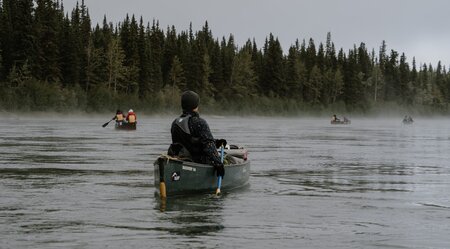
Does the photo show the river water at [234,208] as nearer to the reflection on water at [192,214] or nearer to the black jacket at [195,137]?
the reflection on water at [192,214]

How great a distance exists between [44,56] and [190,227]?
84.0 metres

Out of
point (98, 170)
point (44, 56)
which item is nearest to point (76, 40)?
point (44, 56)

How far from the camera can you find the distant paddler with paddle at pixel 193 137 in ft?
44.2

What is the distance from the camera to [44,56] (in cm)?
9100

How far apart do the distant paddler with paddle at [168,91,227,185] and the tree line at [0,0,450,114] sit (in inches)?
2686

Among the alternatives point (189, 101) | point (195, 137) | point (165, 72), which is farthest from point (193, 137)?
point (165, 72)

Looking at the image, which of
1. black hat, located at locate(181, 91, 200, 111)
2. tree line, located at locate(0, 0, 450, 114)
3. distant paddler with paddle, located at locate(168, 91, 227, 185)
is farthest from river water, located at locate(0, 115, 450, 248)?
→ tree line, located at locate(0, 0, 450, 114)

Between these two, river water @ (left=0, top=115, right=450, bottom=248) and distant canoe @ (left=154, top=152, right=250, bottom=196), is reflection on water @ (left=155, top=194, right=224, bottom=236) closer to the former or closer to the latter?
river water @ (left=0, top=115, right=450, bottom=248)

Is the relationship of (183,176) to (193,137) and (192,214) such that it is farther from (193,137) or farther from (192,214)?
(192,214)

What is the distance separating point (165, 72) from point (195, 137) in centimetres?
10497

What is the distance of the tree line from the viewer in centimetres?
8869

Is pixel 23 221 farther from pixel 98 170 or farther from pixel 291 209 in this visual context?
pixel 98 170

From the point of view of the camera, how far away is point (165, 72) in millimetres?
117812

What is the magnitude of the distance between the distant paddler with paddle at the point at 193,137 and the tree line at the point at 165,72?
68.2m
